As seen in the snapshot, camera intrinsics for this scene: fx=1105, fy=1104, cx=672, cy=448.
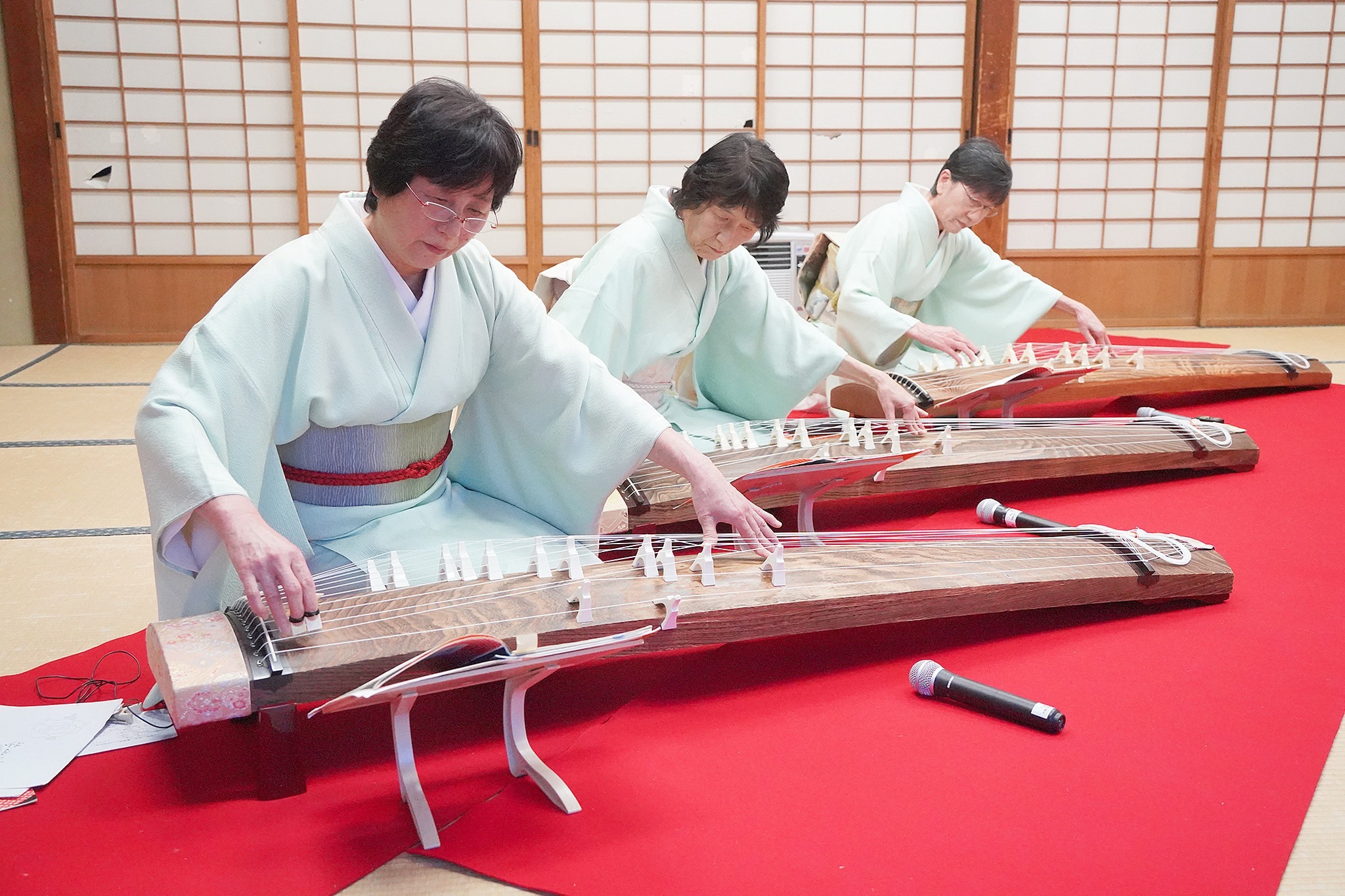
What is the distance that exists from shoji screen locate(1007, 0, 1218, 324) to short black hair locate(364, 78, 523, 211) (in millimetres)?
6072

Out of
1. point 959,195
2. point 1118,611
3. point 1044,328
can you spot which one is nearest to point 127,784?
point 1118,611

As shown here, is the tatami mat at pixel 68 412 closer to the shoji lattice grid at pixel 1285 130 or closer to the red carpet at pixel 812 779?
the red carpet at pixel 812 779

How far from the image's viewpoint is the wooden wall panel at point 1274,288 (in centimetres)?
723

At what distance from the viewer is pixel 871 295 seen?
4035 mm

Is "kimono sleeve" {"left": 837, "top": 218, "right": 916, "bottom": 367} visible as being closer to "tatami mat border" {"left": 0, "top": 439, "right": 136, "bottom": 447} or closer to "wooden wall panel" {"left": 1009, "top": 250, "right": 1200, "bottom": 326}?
"tatami mat border" {"left": 0, "top": 439, "right": 136, "bottom": 447}

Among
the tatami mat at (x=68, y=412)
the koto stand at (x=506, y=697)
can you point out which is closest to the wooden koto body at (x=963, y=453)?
the koto stand at (x=506, y=697)

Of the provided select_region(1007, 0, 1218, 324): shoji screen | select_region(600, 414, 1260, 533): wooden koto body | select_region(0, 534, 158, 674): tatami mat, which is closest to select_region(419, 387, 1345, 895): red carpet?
select_region(600, 414, 1260, 533): wooden koto body

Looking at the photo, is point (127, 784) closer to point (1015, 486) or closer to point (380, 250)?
point (380, 250)

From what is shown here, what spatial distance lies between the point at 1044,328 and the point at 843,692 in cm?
566

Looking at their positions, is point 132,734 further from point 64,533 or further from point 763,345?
point 763,345

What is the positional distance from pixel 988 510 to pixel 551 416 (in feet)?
4.40

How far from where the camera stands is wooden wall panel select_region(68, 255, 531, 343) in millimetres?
6410

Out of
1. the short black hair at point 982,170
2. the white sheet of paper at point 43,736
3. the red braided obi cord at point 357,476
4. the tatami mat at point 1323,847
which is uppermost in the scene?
the short black hair at point 982,170

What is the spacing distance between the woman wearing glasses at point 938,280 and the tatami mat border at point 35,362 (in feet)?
13.0
